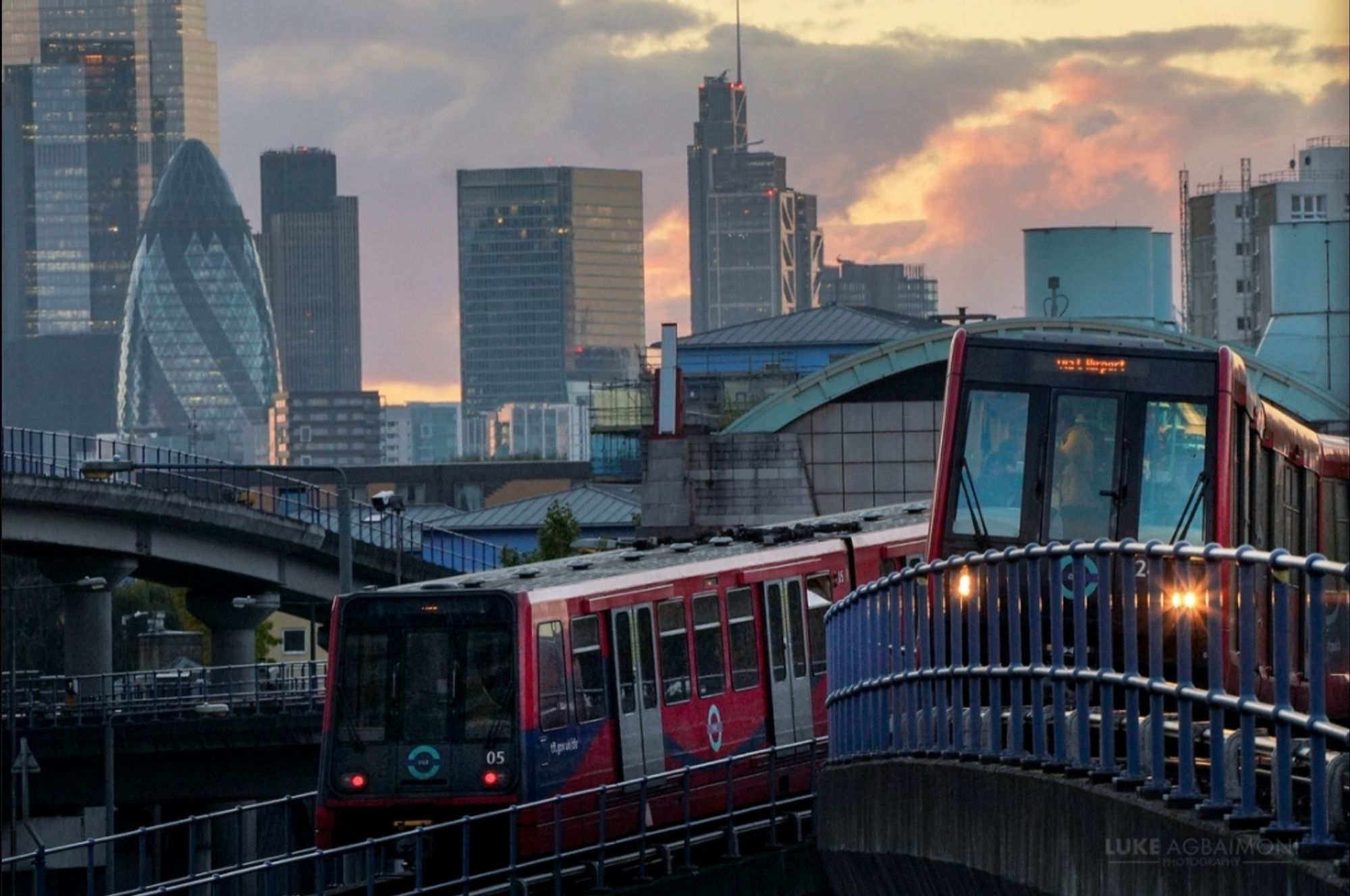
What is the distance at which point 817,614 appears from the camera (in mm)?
29688

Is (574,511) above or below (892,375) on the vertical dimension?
below

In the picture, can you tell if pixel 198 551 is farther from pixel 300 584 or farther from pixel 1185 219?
pixel 1185 219

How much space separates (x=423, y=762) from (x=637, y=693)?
2140 millimetres

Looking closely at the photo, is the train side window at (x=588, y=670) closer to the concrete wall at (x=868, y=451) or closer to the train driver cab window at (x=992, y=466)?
the train driver cab window at (x=992, y=466)

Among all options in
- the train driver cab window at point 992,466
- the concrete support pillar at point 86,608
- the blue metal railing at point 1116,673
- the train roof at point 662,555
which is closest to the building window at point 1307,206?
the concrete support pillar at point 86,608

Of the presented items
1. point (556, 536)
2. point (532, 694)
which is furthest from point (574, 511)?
point (532, 694)

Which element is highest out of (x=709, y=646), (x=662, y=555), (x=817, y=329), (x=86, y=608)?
(x=817, y=329)

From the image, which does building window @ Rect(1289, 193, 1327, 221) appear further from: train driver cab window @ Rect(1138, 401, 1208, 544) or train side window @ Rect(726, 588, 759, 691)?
train driver cab window @ Rect(1138, 401, 1208, 544)

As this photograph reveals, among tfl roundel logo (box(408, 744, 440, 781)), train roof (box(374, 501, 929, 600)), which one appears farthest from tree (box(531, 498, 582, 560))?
tfl roundel logo (box(408, 744, 440, 781))

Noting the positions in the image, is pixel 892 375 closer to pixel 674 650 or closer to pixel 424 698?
pixel 674 650

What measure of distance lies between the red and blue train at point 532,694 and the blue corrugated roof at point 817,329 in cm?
9599

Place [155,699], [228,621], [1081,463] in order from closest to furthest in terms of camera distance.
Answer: [1081,463], [155,699], [228,621]

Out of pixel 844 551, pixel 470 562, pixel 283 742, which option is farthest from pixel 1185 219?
pixel 844 551

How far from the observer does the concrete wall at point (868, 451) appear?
56062mm
